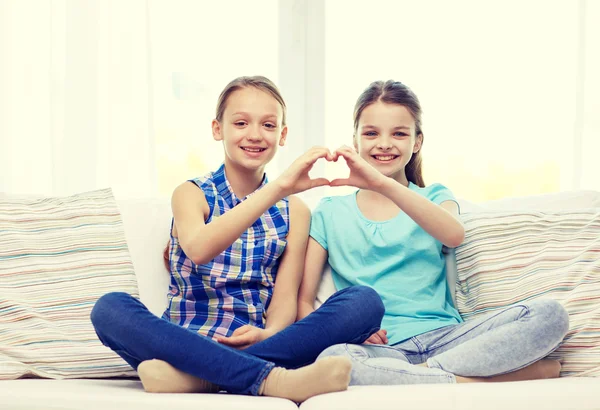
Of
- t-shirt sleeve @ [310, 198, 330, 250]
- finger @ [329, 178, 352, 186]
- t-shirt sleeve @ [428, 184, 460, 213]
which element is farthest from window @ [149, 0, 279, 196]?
finger @ [329, 178, 352, 186]

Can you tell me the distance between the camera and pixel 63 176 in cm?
275

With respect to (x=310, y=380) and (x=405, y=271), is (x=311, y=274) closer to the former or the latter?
(x=405, y=271)

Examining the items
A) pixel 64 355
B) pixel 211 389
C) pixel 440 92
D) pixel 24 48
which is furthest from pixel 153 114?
pixel 211 389

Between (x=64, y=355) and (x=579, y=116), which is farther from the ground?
(x=579, y=116)

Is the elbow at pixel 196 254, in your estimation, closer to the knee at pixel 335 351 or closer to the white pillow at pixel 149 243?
the white pillow at pixel 149 243

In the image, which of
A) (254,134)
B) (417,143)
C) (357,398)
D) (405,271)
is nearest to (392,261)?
(405,271)

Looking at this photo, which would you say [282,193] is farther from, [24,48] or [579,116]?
[579,116]

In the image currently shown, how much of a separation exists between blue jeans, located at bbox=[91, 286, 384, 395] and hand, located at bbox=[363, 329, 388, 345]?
0.28 ft

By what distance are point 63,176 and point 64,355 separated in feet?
4.10

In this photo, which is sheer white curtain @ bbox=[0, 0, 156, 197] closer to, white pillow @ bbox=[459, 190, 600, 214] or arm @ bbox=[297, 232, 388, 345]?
arm @ bbox=[297, 232, 388, 345]

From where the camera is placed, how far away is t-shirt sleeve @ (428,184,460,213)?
197 cm

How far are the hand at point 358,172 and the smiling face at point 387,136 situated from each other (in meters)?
0.23

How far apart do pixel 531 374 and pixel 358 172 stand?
0.60 metres

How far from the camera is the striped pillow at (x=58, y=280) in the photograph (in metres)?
1.63
